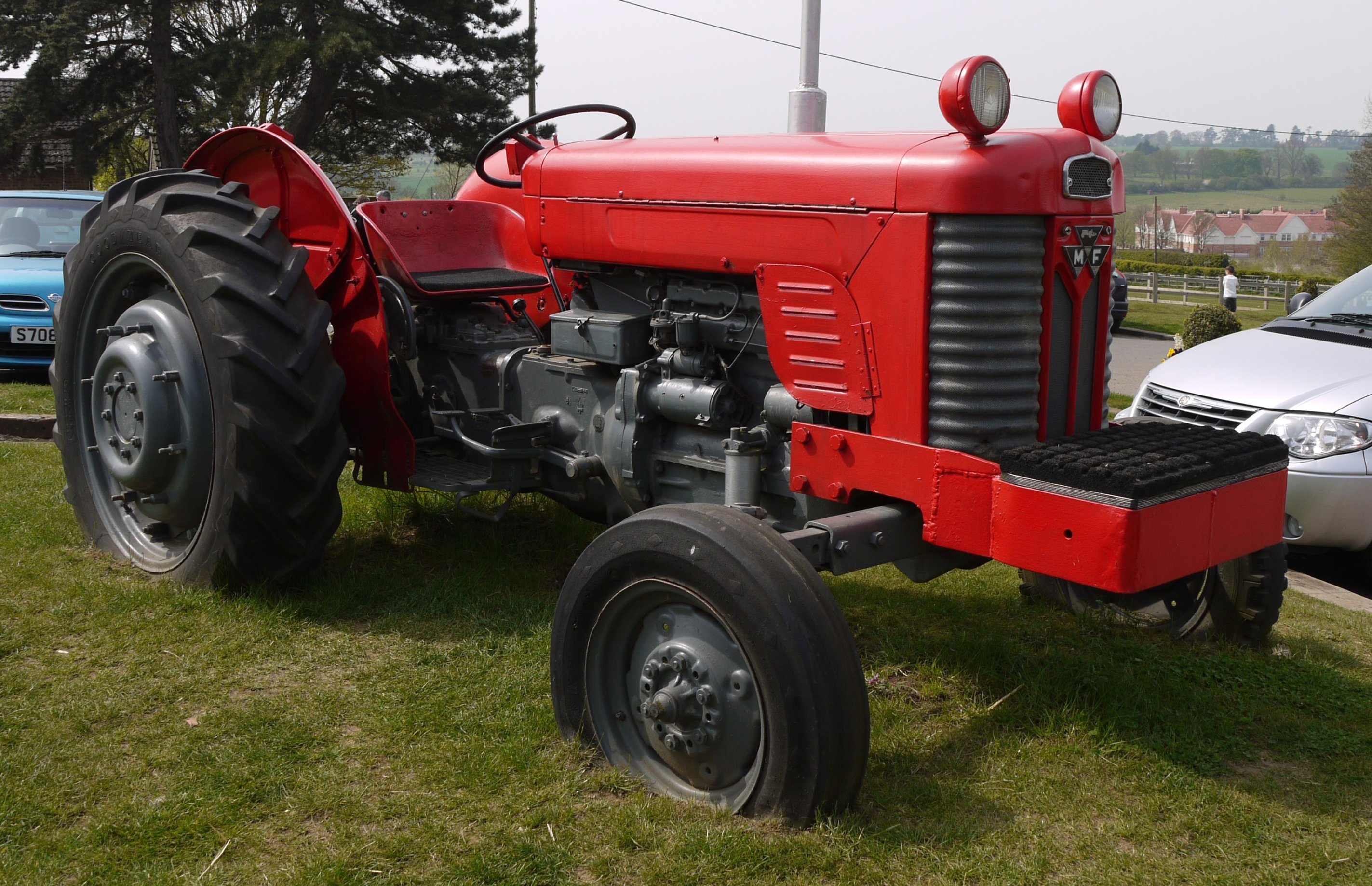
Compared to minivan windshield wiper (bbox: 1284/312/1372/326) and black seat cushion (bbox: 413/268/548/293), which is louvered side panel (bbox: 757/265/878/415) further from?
minivan windshield wiper (bbox: 1284/312/1372/326)

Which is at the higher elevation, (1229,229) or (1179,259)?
(1229,229)

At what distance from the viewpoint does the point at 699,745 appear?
3.04 m

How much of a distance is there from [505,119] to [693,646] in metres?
22.8

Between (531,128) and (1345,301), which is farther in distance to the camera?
(1345,301)

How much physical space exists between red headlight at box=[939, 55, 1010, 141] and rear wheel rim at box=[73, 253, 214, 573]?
289 centimetres

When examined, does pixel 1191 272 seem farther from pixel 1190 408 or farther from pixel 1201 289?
pixel 1190 408

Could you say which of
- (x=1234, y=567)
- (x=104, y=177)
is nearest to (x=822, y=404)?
(x=1234, y=567)

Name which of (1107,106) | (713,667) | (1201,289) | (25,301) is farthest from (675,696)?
(1201,289)

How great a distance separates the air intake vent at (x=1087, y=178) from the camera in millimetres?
3281

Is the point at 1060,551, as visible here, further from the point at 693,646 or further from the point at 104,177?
the point at 104,177

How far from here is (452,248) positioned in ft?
17.5

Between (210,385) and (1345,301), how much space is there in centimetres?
608

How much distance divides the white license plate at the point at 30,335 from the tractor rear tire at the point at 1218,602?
27.9ft

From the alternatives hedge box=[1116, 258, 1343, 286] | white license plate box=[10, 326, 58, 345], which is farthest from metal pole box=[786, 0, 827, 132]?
hedge box=[1116, 258, 1343, 286]
